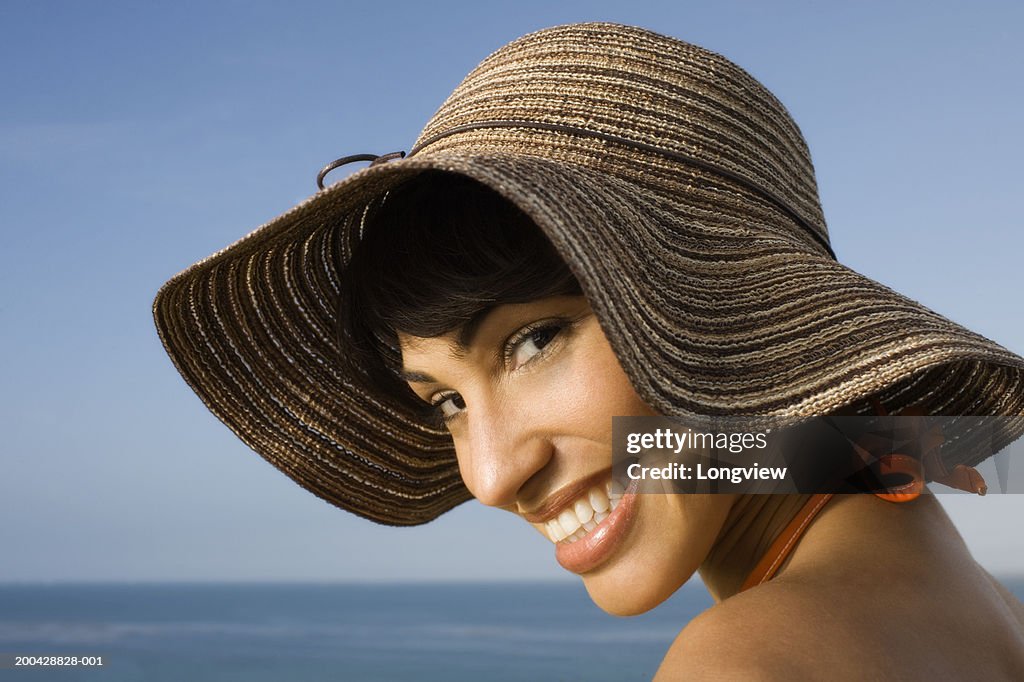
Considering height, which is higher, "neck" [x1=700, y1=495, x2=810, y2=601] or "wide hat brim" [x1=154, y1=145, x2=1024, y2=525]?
"wide hat brim" [x1=154, y1=145, x2=1024, y2=525]

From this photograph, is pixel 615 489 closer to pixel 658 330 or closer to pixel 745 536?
pixel 745 536

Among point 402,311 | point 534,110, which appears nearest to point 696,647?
point 402,311

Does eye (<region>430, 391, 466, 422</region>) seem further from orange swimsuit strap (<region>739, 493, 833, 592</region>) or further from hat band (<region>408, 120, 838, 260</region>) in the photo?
orange swimsuit strap (<region>739, 493, 833, 592</region>)

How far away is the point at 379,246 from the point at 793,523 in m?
0.84

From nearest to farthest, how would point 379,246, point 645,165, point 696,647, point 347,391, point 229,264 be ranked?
1. point 696,647
2. point 645,165
3. point 379,246
4. point 229,264
5. point 347,391

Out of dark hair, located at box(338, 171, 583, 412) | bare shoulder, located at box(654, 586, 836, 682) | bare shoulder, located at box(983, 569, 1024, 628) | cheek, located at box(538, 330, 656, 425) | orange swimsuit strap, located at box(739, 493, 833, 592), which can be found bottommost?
bare shoulder, located at box(983, 569, 1024, 628)

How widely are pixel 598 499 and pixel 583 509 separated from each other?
4cm

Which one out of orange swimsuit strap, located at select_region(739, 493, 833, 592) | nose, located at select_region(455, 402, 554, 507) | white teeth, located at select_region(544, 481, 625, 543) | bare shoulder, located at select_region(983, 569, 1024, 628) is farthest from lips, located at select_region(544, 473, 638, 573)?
bare shoulder, located at select_region(983, 569, 1024, 628)

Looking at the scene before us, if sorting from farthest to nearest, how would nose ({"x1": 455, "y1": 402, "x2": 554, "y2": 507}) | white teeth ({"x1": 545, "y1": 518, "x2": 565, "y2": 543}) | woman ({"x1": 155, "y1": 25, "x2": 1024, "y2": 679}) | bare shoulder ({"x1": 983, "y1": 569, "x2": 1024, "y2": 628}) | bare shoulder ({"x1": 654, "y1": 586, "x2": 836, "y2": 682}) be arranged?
bare shoulder ({"x1": 983, "y1": 569, "x2": 1024, "y2": 628}) < white teeth ({"x1": 545, "y1": 518, "x2": 565, "y2": 543}) < nose ({"x1": 455, "y1": 402, "x2": 554, "y2": 507}) < woman ({"x1": 155, "y1": 25, "x2": 1024, "y2": 679}) < bare shoulder ({"x1": 654, "y1": 586, "x2": 836, "y2": 682})

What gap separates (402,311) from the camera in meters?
1.73

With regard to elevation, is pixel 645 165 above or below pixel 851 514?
above

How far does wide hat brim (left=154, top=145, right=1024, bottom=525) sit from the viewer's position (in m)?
1.38

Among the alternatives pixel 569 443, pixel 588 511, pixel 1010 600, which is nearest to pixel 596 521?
pixel 588 511

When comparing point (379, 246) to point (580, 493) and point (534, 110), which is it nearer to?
point (534, 110)
